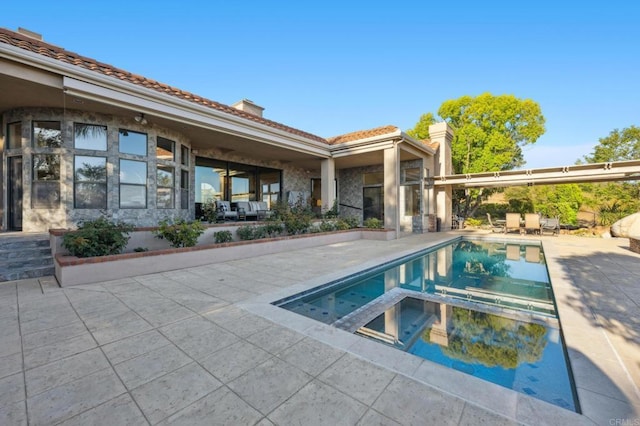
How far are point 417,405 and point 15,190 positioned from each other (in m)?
10.6

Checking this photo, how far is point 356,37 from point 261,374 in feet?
46.6

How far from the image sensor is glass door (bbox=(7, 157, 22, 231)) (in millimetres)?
7297

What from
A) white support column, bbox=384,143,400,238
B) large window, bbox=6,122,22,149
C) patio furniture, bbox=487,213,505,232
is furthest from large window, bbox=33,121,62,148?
patio furniture, bbox=487,213,505,232

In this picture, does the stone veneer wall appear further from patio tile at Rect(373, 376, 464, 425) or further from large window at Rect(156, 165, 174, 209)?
patio tile at Rect(373, 376, 464, 425)

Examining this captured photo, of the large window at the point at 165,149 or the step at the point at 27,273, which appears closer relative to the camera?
the step at the point at 27,273

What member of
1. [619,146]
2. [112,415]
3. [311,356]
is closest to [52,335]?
[112,415]

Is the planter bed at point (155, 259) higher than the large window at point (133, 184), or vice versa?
the large window at point (133, 184)

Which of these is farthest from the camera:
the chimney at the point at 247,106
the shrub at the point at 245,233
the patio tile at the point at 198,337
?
the chimney at the point at 247,106

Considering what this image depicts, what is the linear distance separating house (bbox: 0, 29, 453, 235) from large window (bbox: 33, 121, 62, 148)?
0.02m

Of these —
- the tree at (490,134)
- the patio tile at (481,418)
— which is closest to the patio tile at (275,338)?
the patio tile at (481,418)

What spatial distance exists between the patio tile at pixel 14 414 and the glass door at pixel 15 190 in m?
8.11

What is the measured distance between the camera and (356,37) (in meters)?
12.6

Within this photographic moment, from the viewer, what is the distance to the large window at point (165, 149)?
8.59m

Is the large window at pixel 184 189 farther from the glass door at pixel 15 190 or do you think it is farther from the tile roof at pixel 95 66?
the glass door at pixel 15 190
